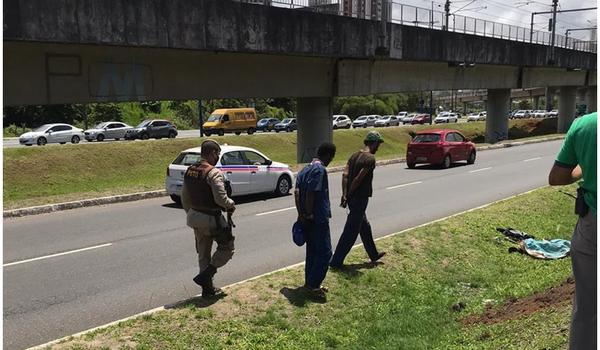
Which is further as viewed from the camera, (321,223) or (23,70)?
(23,70)

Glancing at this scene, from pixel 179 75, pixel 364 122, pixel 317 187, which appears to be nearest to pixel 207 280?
pixel 317 187

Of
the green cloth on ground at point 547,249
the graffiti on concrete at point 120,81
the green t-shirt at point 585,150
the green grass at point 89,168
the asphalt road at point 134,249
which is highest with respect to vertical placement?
the graffiti on concrete at point 120,81

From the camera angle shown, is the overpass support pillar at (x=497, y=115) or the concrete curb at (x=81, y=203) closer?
the concrete curb at (x=81, y=203)

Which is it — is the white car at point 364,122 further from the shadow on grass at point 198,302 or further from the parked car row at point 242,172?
Result: the shadow on grass at point 198,302

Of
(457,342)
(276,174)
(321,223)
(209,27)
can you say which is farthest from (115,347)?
(209,27)

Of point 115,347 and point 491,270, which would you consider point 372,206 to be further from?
point 115,347

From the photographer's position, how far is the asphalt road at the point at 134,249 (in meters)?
6.67

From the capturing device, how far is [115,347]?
16.7 ft

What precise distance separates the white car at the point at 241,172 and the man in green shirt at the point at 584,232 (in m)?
11.1

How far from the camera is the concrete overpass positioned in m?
15.9

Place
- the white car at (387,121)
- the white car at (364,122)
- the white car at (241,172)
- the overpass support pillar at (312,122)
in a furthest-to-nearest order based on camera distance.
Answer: the white car at (387,121)
the white car at (364,122)
the overpass support pillar at (312,122)
the white car at (241,172)

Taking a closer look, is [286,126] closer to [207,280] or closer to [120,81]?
[120,81]

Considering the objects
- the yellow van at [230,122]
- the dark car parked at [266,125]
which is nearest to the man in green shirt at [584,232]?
the yellow van at [230,122]

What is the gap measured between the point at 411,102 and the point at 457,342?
11199 centimetres
